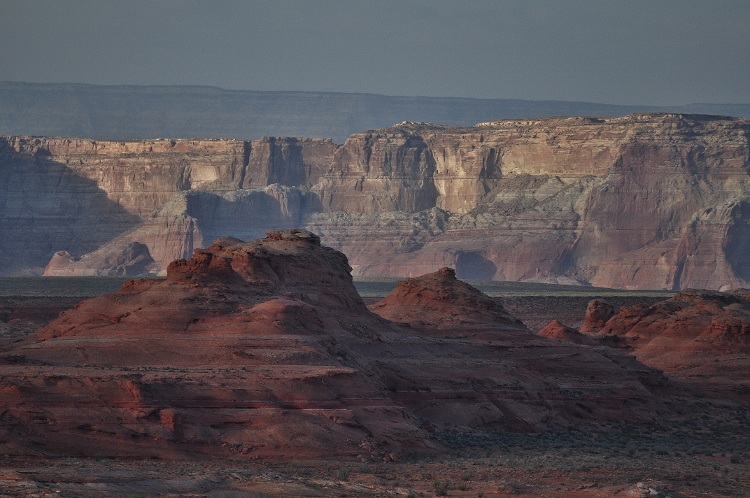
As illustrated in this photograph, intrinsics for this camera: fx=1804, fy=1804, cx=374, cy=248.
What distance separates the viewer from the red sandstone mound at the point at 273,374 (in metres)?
38.8

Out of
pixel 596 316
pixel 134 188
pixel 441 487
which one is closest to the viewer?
pixel 441 487

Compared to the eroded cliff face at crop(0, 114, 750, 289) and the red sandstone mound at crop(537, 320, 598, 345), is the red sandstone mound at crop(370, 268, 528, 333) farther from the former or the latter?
the eroded cliff face at crop(0, 114, 750, 289)

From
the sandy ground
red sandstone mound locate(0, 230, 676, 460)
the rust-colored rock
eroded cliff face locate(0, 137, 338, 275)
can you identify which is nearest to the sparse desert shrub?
the sandy ground

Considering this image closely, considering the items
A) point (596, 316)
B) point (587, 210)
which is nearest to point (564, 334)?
point (596, 316)

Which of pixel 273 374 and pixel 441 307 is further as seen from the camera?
pixel 441 307

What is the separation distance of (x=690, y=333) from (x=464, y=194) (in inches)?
3579

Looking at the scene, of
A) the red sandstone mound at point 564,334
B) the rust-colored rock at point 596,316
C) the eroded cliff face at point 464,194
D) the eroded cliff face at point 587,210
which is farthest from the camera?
the eroded cliff face at point 464,194

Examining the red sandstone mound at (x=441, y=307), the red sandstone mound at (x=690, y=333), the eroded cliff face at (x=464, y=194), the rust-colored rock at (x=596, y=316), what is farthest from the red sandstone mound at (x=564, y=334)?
the eroded cliff face at (x=464, y=194)

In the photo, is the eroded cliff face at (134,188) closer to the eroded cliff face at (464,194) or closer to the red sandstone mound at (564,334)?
the eroded cliff face at (464,194)

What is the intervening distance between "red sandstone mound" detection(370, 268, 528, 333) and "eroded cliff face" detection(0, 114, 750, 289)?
80.9 m

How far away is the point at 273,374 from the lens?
135ft

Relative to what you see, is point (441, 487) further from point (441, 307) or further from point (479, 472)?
point (441, 307)

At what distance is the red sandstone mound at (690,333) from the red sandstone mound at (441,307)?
33.0ft

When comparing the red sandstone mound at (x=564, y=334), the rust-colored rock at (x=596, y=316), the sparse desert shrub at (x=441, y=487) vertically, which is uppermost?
the red sandstone mound at (x=564, y=334)
